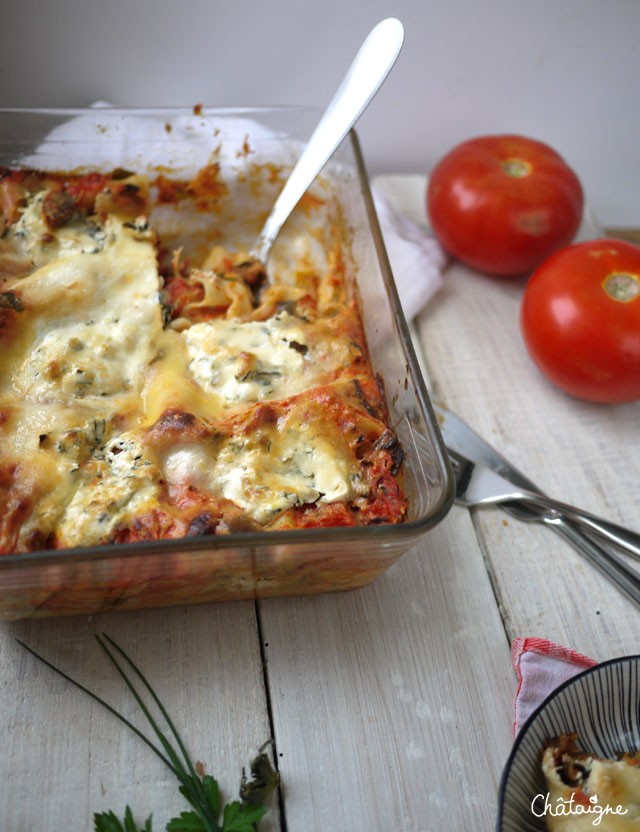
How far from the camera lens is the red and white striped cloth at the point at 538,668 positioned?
110 cm

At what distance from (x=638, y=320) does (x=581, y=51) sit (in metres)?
0.82

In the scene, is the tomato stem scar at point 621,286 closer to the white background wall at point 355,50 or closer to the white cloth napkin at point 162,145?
the white cloth napkin at point 162,145

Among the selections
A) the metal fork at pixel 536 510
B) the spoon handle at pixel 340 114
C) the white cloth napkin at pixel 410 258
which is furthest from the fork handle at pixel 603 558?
the spoon handle at pixel 340 114

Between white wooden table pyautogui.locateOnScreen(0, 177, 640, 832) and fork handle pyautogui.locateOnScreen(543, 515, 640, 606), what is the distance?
2 cm

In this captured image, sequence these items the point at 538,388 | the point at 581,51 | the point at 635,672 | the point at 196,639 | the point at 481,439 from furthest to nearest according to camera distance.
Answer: the point at 581,51 < the point at 538,388 < the point at 481,439 < the point at 196,639 < the point at 635,672

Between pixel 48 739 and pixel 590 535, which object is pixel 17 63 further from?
pixel 590 535

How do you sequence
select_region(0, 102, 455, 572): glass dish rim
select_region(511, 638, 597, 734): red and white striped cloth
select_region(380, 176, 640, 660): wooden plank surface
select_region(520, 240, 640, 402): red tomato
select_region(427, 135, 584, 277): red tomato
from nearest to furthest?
select_region(0, 102, 455, 572): glass dish rim → select_region(511, 638, 597, 734): red and white striped cloth → select_region(380, 176, 640, 660): wooden plank surface → select_region(520, 240, 640, 402): red tomato → select_region(427, 135, 584, 277): red tomato

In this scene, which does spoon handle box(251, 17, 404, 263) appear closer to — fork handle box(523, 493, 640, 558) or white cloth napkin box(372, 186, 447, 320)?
white cloth napkin box(372, 186, 447, 320)

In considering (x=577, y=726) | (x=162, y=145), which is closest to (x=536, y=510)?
(x=577, y=726)

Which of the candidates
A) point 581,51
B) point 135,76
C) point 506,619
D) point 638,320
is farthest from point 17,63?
point 506,619

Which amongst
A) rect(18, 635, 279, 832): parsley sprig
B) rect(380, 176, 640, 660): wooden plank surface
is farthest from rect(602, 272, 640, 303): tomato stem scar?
rect(18, 635, 279, 832): parsley sprig

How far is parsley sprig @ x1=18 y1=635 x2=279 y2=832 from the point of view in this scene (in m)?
0.95

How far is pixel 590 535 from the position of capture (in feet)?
4.36

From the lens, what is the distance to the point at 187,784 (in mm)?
993
